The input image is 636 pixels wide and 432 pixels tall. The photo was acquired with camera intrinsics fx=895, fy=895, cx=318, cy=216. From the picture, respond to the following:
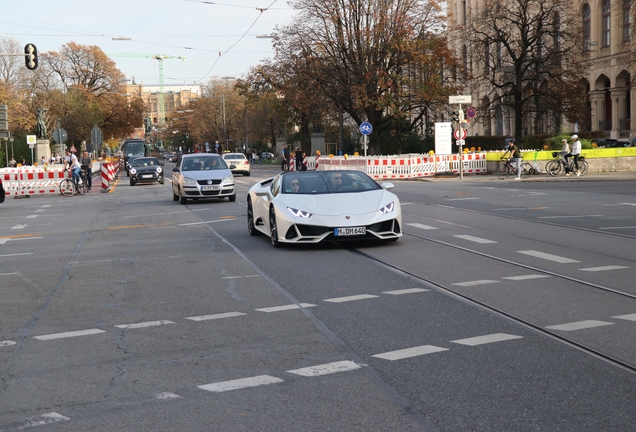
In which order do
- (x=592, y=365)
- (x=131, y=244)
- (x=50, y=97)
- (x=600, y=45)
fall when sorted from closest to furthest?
(x=592, y=365) < (x=131, y=244) < (x=600, y=45) < (x=50, y=97)

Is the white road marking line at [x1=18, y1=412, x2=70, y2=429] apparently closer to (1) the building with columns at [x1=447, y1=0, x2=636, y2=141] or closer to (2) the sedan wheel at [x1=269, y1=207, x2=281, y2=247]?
(2) the sedan wheel at [x1=269, y1=207, x2=281, y2=247]

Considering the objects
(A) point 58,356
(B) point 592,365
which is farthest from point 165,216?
(B) point 592,365

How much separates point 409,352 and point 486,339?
0.76m

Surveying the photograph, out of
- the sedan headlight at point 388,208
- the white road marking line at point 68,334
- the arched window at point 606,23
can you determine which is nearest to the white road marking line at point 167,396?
the white road marking line at point 68,334

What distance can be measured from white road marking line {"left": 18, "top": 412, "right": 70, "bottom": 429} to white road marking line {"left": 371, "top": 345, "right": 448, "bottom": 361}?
2.33 m

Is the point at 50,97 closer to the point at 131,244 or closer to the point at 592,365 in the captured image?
the point at 131,244

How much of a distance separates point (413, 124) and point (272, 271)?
48669 millimetres

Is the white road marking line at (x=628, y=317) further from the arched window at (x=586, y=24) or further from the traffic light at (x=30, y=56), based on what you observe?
the arched window at (x=586, y=24)

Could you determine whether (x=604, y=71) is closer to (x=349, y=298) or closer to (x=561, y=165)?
(x=561, y=165)

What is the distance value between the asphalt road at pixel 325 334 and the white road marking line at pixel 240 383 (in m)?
0.02

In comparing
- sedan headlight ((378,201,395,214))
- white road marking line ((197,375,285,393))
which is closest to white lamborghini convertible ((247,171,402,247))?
sedan headlight ((378,201,395,214))

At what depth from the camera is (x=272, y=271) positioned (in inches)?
450

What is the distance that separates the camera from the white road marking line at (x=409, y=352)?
645cm

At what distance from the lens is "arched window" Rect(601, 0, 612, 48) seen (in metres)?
63.1
